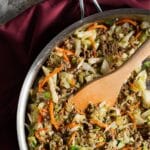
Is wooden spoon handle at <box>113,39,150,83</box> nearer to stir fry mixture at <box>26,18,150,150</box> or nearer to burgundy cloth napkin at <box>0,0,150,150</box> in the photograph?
stir fry mixture at <box>26,18,150,150</box>

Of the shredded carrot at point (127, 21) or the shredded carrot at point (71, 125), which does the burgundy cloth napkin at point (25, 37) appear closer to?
the shredded carrot at point (127, 21)

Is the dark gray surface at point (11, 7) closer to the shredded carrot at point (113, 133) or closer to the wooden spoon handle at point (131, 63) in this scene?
the wooden spoon handle at point (131, 63)

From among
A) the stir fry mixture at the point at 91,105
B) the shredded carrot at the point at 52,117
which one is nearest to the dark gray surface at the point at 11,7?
the stir fry mixture at the point at 91,105

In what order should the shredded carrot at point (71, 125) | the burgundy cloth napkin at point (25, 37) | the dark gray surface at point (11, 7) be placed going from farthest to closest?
the dark gray surface at point (11, 7)
the burgundy cloth napkin at point (25, 37)
the shredded carrot at point (71, 125)

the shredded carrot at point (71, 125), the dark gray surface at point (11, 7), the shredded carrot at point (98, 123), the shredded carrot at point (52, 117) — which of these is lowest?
the shredded carrot at point (98, 123)

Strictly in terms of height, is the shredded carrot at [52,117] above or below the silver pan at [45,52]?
below

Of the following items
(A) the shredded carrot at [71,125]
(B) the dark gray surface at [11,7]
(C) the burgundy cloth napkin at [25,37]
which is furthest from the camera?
(B) the dark gray surface at [11,7]

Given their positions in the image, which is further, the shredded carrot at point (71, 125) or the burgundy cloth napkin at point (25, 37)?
the burgundy cloth napkin at point (25, 37)

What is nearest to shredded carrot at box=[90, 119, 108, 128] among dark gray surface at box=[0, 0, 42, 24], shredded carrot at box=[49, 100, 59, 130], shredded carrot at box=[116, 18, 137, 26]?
shredded carrot at box=[49, 100, 59, 130]
